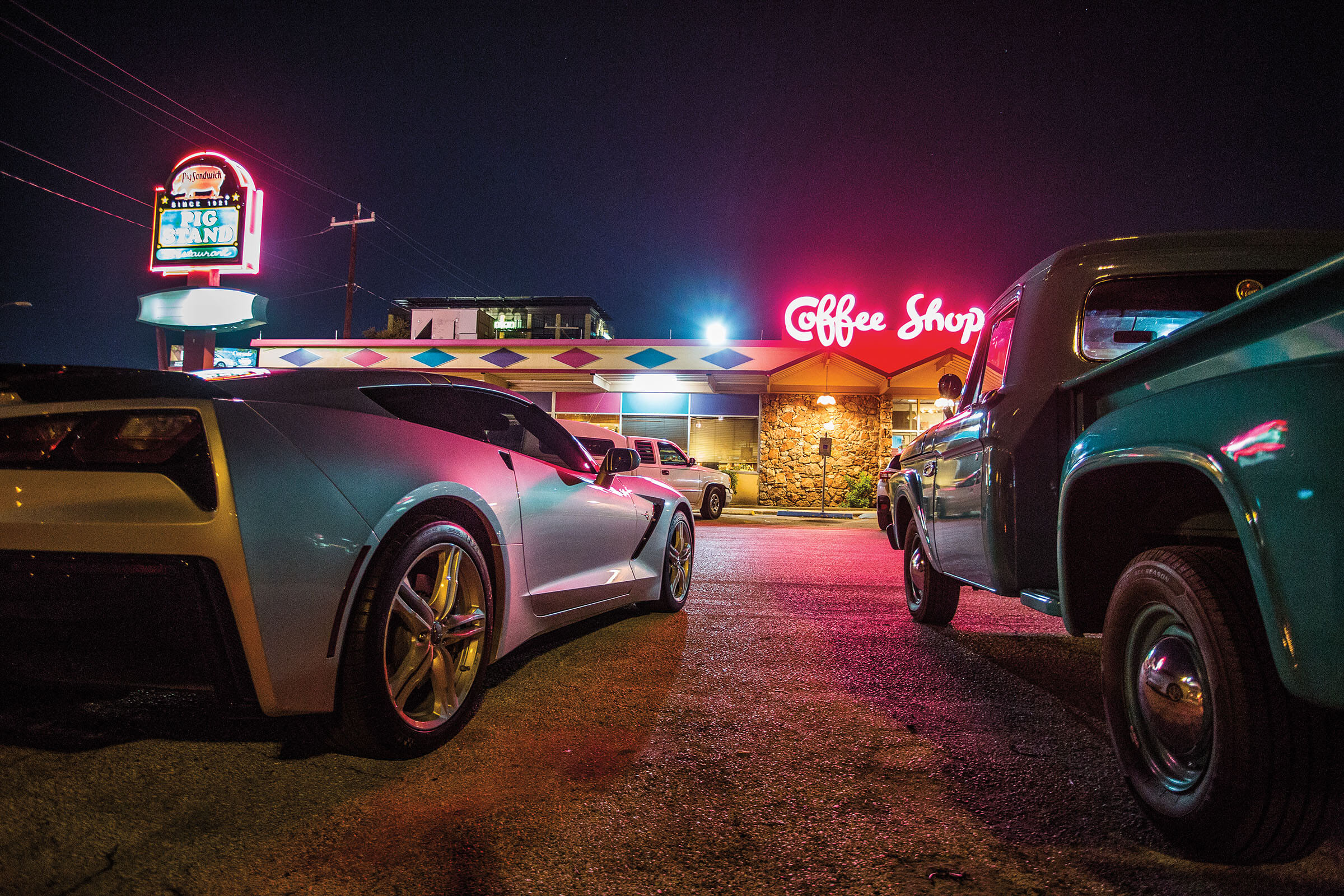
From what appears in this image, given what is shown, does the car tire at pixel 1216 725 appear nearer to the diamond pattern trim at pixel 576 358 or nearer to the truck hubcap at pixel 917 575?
the truck hubcap at pixel 917 575

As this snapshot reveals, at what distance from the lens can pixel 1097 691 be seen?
3607 mm

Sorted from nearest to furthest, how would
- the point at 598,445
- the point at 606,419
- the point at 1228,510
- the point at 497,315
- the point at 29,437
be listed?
the point at 1228,510 < the point at 29,437 < the point at 598,445 < the point at 606,419 < the point at 497,315

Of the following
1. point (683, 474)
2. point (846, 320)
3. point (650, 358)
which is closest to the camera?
point (683, 474)

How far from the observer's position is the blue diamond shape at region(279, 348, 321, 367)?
2653 centimetres

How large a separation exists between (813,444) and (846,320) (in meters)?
3.92

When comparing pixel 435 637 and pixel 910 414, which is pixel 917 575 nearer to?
pixel 435 637

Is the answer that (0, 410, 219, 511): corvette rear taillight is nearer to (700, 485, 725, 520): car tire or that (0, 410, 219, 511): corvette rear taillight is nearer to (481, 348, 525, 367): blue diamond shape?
(700, 485, 725, 520): car tire

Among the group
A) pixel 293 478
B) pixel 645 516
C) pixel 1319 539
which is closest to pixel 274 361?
pixel 645 516

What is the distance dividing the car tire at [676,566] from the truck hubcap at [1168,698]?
329 centimetres

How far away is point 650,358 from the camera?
2359 centimetres

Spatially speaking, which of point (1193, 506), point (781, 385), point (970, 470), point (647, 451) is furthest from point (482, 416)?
point (781, 385)

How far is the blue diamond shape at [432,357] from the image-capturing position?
2498cm

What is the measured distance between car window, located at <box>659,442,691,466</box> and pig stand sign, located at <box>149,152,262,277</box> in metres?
16.8

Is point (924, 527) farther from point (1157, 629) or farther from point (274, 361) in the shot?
point (274, 361)
